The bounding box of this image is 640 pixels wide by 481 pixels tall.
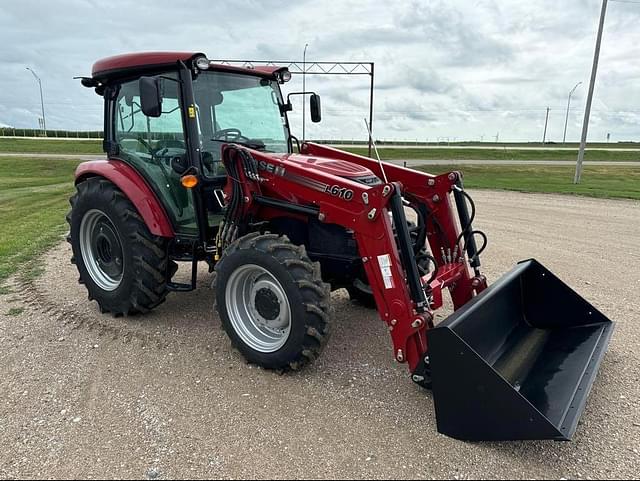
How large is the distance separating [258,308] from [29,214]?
30.3ft

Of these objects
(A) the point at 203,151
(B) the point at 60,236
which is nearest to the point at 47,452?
(A) the point at 203,151

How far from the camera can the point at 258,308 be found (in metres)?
3.88

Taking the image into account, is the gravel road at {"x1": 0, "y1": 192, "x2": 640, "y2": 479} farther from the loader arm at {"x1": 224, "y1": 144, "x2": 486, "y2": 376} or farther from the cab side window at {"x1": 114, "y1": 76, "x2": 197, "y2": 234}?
the cab side window at {"x1": 114, "y1": 76, "x2": 197, "y2": 234}

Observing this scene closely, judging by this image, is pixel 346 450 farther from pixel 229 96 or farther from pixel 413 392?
pixel 229 96

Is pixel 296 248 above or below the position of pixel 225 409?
above

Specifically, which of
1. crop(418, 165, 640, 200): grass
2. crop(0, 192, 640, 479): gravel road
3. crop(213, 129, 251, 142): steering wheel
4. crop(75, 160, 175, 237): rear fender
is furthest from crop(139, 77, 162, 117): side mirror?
crop(418, 165, 640, 200): grass

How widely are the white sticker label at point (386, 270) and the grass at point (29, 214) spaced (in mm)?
5117

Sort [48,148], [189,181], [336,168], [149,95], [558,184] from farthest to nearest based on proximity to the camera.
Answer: [48,148]
[558,184]
[189,181]
[336,168]
[149,95]

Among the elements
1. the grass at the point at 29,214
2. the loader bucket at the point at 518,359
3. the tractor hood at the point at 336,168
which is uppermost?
the tractor hood at the point at 336,168

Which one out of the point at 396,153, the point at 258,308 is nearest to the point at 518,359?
the point at 258,308

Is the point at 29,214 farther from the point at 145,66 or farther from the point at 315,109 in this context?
the point at 315,109

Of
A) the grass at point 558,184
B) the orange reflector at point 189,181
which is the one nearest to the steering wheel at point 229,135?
the orange reflector at point 189,181

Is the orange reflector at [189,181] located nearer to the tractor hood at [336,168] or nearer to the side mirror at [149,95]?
the side mirror at [149,95]

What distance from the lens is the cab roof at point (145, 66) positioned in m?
4.24
